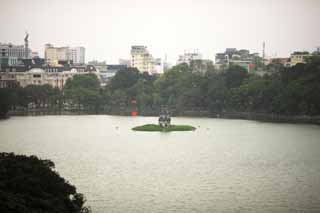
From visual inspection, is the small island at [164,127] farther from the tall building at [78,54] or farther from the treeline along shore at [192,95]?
the tall building at [78,54]

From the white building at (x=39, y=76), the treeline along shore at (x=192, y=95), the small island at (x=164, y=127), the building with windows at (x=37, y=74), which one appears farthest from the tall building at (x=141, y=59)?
the small island at (x=164, y=127)

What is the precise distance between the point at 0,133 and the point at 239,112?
105 feet

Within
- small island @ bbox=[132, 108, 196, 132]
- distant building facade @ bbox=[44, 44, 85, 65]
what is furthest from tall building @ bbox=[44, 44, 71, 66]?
small island @ bbox=[132, 108, 196, 132]

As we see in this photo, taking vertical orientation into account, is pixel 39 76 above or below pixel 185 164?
above

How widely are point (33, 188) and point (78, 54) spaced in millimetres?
170162

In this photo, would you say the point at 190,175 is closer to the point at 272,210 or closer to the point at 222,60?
the point at 272,210

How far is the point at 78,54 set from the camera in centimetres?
19050

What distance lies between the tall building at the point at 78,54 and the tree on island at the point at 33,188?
16065 centimetres

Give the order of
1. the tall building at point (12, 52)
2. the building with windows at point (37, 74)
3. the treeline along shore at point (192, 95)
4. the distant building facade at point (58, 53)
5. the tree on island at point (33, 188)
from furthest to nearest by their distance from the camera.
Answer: the distant building facade at point (58, 53)
the tall building at point (12, 52)
the building with windows at point (37, 74)
the treeline along shore at point (192, 95)
the tree on island at point (33, 188)

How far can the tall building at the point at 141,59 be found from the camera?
14993 centimetres

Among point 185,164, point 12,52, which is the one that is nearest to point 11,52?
point 12,52

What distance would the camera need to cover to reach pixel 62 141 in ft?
158

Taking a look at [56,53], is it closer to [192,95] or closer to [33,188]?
[192,95]

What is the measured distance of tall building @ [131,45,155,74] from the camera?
14993cm
